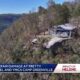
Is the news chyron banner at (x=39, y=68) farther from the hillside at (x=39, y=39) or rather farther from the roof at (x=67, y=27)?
the roof at (x=67, y=27)

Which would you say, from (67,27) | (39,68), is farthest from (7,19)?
(39,68)

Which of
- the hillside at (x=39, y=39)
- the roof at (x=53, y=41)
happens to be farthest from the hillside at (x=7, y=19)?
the roof at (x=53, y=41)

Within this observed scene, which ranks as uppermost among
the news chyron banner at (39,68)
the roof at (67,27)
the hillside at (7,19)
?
the hillside at (7,19)

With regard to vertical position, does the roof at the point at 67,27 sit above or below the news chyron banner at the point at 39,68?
above

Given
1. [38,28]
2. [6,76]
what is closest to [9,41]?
[38,28]

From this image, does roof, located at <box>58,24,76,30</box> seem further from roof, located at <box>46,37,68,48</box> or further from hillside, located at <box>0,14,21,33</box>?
hillside, located at <box>0,14,21,33</box>

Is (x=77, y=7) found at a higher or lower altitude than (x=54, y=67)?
higher

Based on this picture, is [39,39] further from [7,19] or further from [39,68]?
[39,68]

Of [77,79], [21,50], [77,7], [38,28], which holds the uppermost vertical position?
[77,7]

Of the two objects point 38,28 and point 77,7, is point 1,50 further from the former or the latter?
point 77,7
